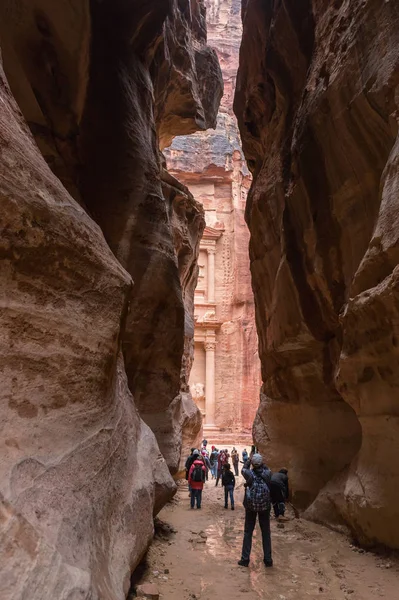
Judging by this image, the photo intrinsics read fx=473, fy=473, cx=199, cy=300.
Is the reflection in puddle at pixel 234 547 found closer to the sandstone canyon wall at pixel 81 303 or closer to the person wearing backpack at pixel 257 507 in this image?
the person wearing backpack at pixel 257 507

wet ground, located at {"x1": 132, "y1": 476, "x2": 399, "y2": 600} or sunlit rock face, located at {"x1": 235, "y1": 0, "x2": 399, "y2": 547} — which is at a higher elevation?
sunlit rock face, located at {"x1": 235, "y1": 0, "x2": 399, "y2": 547}

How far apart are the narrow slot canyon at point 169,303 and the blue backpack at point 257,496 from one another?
0.30ft

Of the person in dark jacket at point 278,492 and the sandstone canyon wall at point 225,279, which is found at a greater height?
the sandstone canyon wall at point 225,279

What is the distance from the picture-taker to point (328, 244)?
7902 millimetres

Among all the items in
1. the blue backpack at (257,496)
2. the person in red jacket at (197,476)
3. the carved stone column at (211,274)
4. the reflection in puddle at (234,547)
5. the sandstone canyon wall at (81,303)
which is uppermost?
the carved stone column at (211,274)

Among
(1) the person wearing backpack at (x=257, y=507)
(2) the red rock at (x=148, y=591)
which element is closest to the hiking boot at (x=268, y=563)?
(1) the person wearing backpack at (x=257, y=507)

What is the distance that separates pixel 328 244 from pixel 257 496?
171 inches

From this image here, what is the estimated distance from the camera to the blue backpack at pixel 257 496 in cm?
524

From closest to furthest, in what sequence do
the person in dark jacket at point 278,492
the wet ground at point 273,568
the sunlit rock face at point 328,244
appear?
the wet ground at point 273,568 < the sunlit rock face at point 328,244 < the person in dark jacket at point 278,492

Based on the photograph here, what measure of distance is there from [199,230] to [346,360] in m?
11.9

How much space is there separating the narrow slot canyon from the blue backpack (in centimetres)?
9

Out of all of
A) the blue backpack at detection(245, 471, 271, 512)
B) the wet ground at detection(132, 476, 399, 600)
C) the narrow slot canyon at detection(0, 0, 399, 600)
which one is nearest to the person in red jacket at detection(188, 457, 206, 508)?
the narrow slot canyon at detection(0, 0, 399, 600)

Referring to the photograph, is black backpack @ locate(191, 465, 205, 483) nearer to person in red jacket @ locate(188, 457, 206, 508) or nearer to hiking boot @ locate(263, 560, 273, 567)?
person in red jacket @ locate(188, 457, 206, 508)

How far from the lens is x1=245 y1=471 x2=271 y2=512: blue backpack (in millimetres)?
5238
